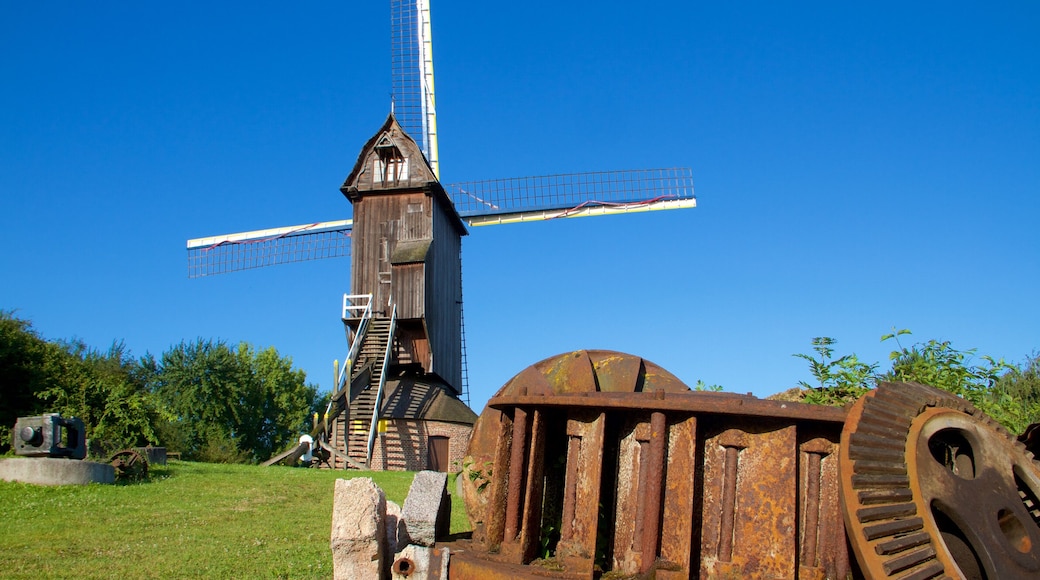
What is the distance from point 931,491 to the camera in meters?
3.69

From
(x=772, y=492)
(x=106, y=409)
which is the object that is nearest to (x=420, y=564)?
(x=772, y=492)

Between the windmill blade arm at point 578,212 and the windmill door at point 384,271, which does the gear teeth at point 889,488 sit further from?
the windmill blade arm at point 578,212

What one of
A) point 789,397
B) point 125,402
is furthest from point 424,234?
point 789,397

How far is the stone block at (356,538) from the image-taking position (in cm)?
482

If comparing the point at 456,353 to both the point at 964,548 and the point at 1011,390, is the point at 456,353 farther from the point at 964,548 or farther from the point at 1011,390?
the point at 964,548

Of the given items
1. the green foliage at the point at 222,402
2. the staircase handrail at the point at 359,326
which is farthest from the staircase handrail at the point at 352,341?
the green foliage at the point at 222,402

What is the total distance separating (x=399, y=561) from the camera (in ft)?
15.8

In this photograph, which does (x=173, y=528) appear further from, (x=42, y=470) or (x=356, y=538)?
(x=356, y=538)

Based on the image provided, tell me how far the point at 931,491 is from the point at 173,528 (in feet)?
32.3

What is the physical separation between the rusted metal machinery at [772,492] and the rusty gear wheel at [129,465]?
13402mm

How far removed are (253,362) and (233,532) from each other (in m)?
40.9

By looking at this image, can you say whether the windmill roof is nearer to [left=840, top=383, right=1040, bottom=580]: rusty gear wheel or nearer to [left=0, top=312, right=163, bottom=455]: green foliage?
[left=0, top=312, right=163, bottom=455]: green foliage

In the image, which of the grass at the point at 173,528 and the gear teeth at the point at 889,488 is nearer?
the gear teeth at the point at 889,488

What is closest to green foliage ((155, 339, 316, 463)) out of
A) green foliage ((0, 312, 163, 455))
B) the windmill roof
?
green foliage ((0, 312, 163, 455))
